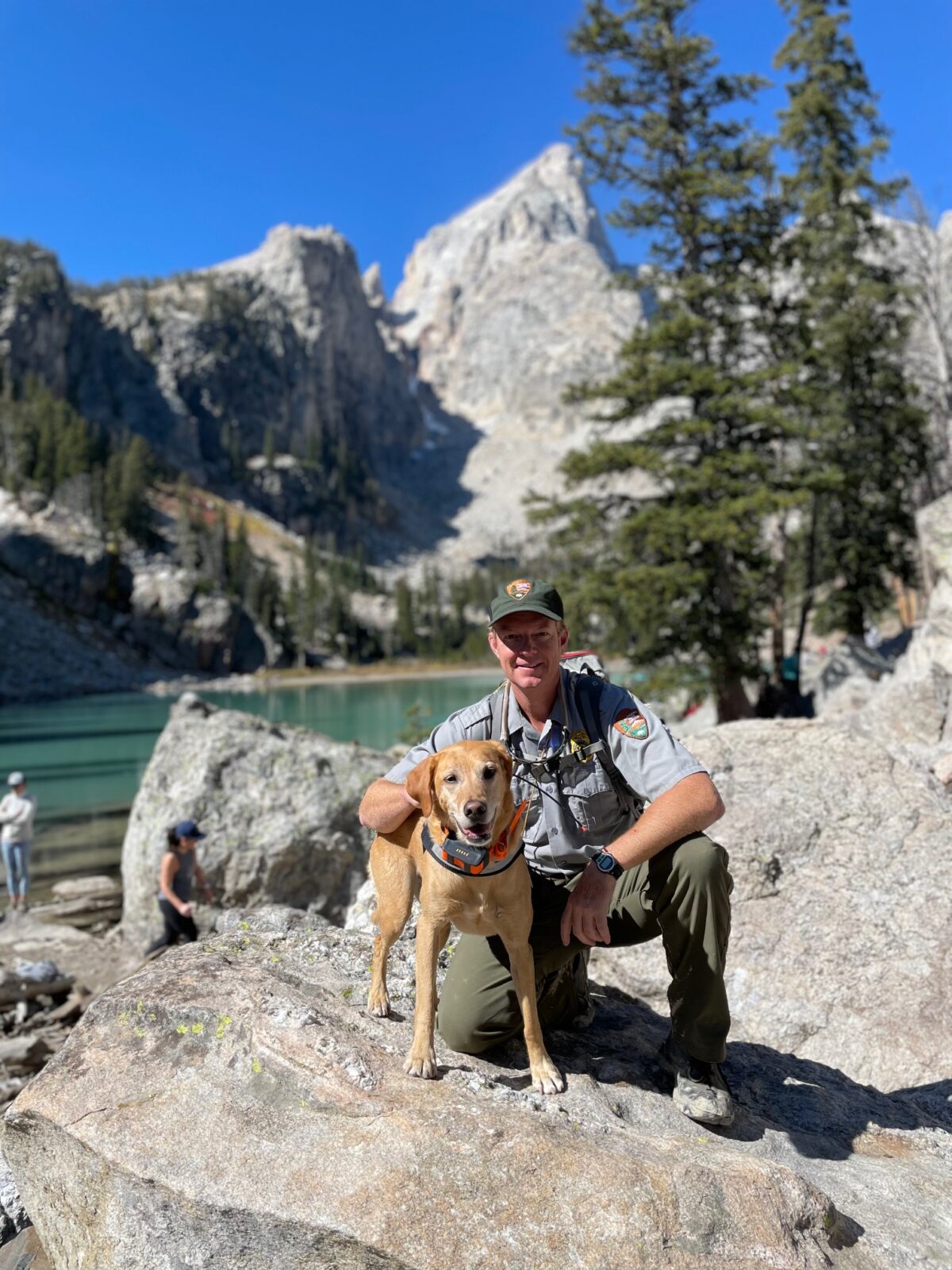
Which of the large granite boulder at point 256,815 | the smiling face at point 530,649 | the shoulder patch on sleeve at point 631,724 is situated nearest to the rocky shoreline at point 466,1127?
the shoulder patch on sleeve at point 631,724

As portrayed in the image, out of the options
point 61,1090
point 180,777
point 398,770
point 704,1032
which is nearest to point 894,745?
point 704,1032

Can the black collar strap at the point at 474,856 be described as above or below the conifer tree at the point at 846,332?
below

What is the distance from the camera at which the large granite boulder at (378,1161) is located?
2707 mm

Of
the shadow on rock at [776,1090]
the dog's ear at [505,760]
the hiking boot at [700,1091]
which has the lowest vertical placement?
the shadow on rock at [776,1090]

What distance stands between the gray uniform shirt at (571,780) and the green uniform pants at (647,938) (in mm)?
180

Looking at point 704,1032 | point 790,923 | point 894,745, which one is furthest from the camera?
point 894,745

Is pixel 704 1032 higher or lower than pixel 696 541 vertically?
lower

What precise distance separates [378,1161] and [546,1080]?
0.80 m

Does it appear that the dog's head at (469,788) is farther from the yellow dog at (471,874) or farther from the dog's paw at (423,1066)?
the dog's paw at (423,1066)

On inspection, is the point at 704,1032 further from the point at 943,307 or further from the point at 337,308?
the point at 337,308

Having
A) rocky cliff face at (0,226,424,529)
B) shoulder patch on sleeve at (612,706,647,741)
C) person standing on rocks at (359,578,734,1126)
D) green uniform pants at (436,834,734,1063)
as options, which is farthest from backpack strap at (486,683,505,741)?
rocky cliff face at (0,226,424,529)

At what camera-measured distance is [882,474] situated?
70.9 feet

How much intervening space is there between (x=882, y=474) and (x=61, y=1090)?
22915 mm

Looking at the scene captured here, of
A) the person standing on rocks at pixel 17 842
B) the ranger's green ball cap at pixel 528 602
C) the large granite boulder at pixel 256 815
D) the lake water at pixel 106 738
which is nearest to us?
the ranger's green ball cap at pixel 528 602
